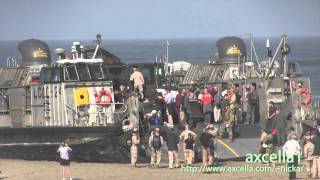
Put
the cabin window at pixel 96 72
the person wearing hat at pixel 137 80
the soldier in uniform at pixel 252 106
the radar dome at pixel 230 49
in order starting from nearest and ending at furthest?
the cabin window at pixel 96 72
the soldier in uniform at pixel 252 106
the person wearing hat at pixel 137 80
the radar dome at pixel 230 49

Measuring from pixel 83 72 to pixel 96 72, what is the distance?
0.45 metres

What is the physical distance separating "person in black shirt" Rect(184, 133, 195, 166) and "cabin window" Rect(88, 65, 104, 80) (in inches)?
181

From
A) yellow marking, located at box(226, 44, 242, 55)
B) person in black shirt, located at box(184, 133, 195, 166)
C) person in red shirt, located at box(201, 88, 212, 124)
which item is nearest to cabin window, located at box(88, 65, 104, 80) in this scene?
person in red shirt, located at box(201, 88, 212, 124)

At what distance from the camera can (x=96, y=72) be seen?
2605cm

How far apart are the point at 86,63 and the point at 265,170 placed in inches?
274

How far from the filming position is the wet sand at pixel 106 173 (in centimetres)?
2231

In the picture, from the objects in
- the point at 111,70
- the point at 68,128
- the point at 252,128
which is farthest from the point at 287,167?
the point at 111,70

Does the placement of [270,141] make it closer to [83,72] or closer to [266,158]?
[266,158]

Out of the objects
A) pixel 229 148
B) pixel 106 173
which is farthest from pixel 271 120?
pixel 106 173

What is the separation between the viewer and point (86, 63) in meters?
26.1

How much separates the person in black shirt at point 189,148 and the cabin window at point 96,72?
4598 mm

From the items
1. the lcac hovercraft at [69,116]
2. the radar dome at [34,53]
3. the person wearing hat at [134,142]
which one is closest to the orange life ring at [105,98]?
the lcac hovercraft at [69,116]

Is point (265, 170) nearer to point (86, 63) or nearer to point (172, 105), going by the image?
point (172, 105)

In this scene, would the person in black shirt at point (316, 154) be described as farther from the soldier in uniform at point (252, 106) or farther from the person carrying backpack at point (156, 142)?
the soldier in uniform at point (252, 106)
